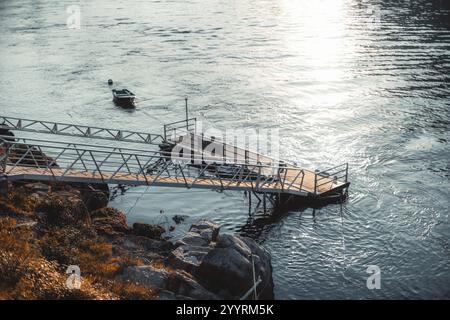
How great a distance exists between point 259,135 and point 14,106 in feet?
121

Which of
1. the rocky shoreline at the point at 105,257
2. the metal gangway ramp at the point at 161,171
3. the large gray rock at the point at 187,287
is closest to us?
the rocky shoreline at the point at 105,257

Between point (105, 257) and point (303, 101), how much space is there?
50.2m

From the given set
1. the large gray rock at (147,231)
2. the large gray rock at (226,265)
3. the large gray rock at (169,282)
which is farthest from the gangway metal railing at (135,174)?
the large gray rock at (169,282)

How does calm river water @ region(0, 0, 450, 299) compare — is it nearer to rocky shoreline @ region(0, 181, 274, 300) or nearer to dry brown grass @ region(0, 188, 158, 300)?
rocky shoreline @ region(0, 181, 274, 300)

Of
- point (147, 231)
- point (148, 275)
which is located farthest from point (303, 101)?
point (148, 275)

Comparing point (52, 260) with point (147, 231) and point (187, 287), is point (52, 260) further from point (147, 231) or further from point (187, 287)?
point (147, 231)

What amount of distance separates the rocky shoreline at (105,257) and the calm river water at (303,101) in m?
4.53

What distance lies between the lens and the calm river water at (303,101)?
34.4 m

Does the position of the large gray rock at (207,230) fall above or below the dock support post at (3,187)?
below

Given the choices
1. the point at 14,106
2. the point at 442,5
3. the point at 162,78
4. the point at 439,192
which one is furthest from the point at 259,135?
the point at 442,5

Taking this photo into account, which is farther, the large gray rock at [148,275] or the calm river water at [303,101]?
the calm river water at [303,101]

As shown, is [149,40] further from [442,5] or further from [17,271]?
[17,271]

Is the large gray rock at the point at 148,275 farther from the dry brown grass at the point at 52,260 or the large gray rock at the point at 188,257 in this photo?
the large gray rock at the point at 188,257

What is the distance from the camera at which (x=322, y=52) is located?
104 metres
